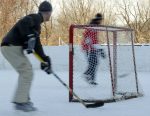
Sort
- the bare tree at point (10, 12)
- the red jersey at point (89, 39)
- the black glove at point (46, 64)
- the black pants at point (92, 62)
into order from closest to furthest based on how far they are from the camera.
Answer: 1. the black glove at point (46, 64)
2. the red jersey at point (89, 39)
3. the black pants at point (92, 62)
4. the bare tree at point (10, 12)

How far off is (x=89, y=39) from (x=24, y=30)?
7.84 feet

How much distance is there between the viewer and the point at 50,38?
1372 inches

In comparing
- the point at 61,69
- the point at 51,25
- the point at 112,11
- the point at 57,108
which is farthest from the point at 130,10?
the point at 57,108

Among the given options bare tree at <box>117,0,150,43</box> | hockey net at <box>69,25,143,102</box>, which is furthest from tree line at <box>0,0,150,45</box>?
hockey net at <box>69,25,143,102</box>

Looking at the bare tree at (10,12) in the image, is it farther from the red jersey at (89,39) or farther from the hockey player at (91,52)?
the red jersey at (89,39)

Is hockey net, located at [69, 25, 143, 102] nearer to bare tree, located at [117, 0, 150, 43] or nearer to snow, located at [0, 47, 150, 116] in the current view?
snow, located at [0, 47, 150, 116]

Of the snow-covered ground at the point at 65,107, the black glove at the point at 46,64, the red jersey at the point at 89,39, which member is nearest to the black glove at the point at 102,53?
the red jersey at the point at 89,39

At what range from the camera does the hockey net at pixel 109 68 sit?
657cm

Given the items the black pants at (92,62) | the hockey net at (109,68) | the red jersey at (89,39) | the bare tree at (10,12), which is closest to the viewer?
the hockey net at (109,68)

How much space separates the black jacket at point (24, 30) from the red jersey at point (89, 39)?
1.89 m

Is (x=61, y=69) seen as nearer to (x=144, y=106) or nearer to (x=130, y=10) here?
(x=144, y=106)

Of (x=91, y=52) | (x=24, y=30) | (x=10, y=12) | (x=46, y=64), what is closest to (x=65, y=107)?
(x=46, y=64)

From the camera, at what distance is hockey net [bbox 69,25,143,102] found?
6574 millimetres

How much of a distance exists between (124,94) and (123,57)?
3.07ft
